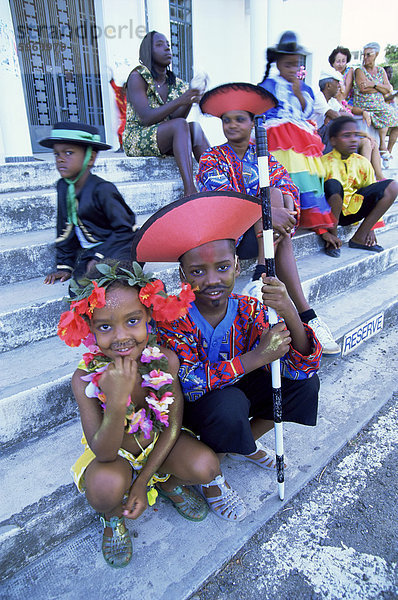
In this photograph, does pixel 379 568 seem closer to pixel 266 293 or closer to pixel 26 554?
pixel 266 293

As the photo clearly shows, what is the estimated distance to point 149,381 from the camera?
4.97 ft

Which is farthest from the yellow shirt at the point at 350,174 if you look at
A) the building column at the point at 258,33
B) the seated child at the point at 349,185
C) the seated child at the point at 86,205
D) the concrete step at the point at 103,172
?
the building column at the point at 258,33

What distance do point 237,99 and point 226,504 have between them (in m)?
2.27

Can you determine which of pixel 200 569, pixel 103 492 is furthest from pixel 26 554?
pixel 200 569

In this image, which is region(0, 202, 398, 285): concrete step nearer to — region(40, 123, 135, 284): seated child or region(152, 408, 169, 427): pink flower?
region(40, 123, 135, 284): seated child

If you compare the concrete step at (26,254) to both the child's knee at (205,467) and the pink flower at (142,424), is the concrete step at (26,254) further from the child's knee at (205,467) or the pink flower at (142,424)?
the child's knee at (205,467)

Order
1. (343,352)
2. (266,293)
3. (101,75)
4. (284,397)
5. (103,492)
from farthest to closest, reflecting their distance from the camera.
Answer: (101,75) < (343,352) < (284,397) < (266,293) < (103,492)

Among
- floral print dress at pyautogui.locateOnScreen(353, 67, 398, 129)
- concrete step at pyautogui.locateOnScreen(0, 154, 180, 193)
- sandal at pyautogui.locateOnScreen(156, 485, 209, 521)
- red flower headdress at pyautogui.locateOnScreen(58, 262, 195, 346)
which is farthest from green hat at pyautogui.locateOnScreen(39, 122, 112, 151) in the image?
floral print dress at pyautogui.locateOnScreen(353, 67, 398, 129)

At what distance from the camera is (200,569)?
1.48 meters

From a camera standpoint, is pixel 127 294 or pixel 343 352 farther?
pixel 343 352

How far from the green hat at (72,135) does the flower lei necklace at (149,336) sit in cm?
99

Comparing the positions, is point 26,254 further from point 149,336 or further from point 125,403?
point 125,403

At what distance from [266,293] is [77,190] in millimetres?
1399

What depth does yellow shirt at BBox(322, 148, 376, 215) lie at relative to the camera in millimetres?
3812
